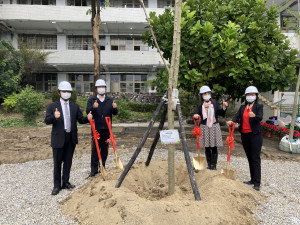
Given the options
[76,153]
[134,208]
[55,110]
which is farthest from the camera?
[76,153]

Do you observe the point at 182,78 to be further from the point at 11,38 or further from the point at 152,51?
the point at 11,38

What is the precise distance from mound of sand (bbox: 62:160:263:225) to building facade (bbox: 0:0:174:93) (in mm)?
15316

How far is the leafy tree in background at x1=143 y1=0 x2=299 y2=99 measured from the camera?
19.5ft

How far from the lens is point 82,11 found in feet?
58.5

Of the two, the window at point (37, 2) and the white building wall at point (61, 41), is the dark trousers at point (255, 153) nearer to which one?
the white building wall at point (61, 41)

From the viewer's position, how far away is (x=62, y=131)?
359cm

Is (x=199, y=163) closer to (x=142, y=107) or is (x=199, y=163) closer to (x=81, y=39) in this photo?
(x=142, y=107)

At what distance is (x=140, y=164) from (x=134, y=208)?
1.72 m

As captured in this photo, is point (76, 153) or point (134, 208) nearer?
point (134, 208)

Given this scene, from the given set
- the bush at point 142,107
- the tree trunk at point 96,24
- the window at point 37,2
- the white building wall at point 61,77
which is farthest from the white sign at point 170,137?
the window at point 37,2

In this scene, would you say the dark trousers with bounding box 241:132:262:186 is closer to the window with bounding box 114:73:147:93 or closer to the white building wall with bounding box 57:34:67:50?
the window with bounding box 114:73:147:93

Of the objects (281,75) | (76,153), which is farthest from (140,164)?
(281,75)

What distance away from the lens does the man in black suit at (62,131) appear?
3.56 metres

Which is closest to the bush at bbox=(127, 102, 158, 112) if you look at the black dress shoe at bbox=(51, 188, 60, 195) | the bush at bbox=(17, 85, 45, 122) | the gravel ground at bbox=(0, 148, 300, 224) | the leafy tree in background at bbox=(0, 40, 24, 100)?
the bush at bbox=(17, 85, 45, 122)
